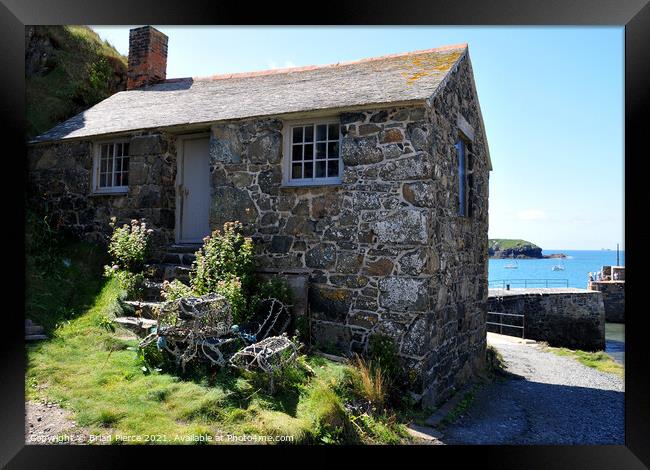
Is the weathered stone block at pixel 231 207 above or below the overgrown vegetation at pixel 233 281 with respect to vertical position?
above

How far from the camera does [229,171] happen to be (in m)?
9.22

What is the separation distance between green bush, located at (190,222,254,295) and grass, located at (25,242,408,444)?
1423 millimetres

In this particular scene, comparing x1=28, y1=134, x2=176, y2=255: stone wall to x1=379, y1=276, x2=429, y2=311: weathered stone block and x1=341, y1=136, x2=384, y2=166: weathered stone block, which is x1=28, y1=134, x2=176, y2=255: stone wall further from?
x1=379, y1=276, x2=429, y2=311: weathered stone block

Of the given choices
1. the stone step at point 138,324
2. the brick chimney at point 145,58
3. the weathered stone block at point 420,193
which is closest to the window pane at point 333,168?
the weathered stone block at point 420,193

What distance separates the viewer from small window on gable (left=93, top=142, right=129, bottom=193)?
11.0 metres

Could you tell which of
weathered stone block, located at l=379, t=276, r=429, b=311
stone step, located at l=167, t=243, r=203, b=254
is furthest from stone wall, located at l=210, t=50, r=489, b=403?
stone step, located at l=167, t=243, r=203, b=254

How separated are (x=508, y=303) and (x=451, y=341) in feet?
56.7

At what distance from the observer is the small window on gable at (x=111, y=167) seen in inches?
433

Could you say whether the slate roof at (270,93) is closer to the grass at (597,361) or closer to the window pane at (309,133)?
the window pane at (309,133)

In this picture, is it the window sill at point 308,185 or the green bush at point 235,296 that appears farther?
the window sill at point 308,185
